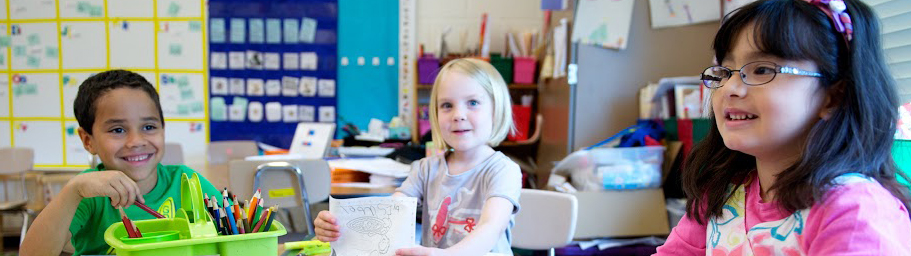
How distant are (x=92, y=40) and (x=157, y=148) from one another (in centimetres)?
278

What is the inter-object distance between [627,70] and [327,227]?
1963mm

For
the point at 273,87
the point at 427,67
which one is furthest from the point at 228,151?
the point at 427,67

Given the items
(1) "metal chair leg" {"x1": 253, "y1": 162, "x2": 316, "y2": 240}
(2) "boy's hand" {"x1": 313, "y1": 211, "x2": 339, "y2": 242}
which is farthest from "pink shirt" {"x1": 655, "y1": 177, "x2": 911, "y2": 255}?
(1) "metal chair leg" {"x1": 253, "y1": 162, "x2": 316, "y2": 240}

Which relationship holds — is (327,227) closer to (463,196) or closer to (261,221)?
(261,221)

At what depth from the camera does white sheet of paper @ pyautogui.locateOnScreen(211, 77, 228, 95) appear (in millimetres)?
3884

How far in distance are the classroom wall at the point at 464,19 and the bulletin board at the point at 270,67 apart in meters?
0.64

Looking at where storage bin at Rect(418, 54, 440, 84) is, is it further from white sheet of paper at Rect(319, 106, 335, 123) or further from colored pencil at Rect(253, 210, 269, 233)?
colored pencil at Rect(253, 210, 269, 233)

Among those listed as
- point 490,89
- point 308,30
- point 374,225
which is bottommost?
point 374,225

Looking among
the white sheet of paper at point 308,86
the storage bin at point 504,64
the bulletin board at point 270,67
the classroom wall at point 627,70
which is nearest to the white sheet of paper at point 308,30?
the bulletin board at point 270,67

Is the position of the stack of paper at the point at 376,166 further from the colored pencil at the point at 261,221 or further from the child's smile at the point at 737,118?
the child's smile at the point at 737,118

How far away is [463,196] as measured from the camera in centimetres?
128

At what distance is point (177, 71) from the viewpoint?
3.75 m

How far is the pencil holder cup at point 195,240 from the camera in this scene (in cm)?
71

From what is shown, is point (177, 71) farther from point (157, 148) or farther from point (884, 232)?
point (884, 232)
